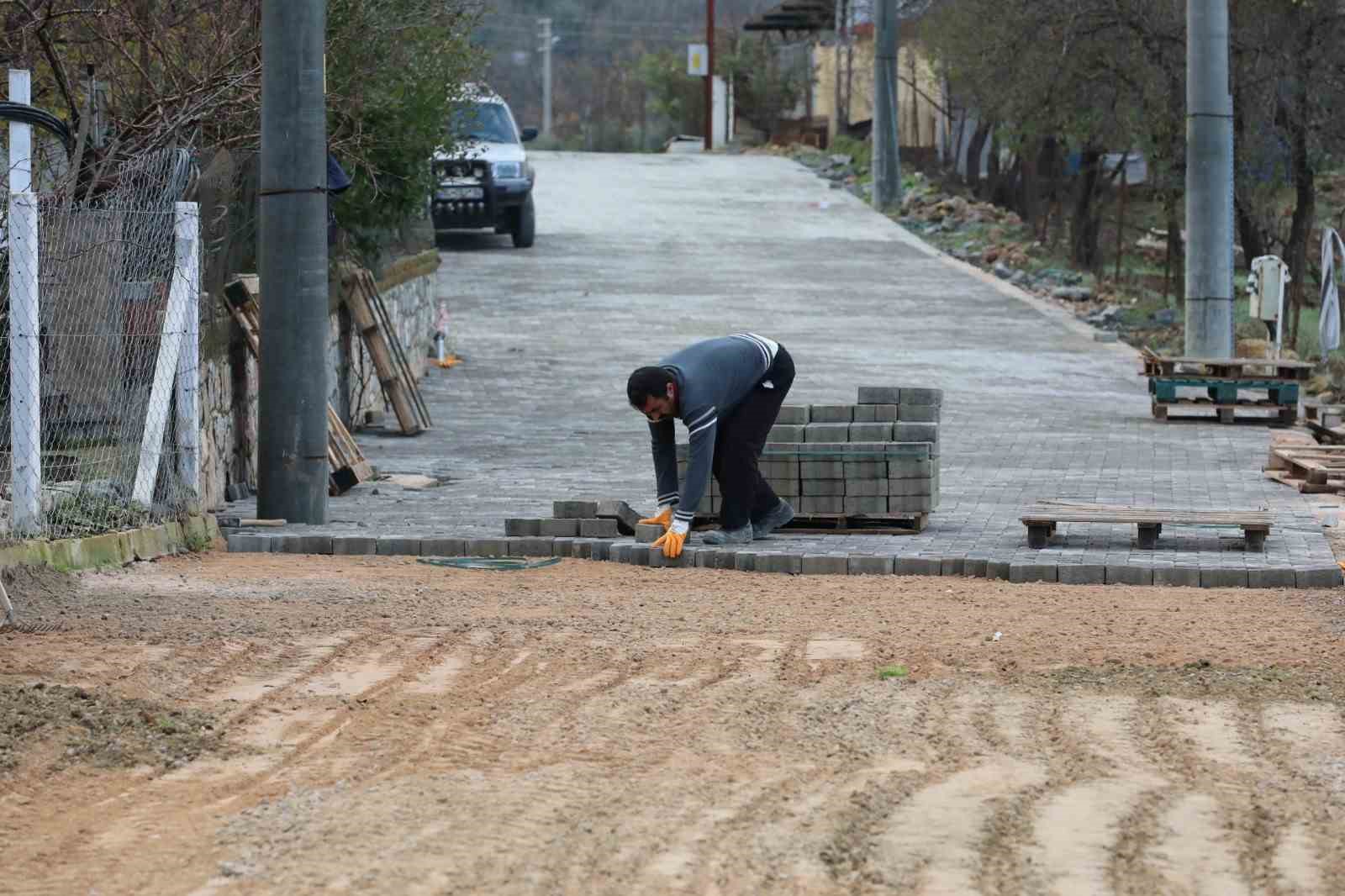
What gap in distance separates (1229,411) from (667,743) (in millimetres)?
13768

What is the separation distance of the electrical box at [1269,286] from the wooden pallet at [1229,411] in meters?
2.29

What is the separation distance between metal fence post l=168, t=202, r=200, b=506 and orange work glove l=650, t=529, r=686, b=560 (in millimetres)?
2800

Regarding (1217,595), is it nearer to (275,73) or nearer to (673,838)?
(673,838)

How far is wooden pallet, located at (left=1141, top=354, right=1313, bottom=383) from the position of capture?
61.2 feet

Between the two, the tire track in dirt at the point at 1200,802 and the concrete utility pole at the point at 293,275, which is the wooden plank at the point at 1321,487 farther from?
the tire track in dirt at the point at 1200,802

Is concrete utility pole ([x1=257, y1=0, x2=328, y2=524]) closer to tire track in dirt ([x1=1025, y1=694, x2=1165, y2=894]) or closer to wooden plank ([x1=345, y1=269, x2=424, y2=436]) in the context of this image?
wooden plank ([x1=345, y1=269, x2=424, y2=436])

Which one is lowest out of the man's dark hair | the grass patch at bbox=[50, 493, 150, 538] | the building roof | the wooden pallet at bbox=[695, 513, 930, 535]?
the wooden pallet at bbox=[695, 513, 930, 535]

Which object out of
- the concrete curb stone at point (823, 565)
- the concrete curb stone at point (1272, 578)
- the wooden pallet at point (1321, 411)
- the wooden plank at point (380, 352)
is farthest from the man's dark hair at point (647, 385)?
the wooden pallet at point (1321, 411)

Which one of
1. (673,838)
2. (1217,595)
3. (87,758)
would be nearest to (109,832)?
(87,758)

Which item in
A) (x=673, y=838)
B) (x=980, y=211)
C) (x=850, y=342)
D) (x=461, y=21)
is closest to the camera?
(x=673, y=838)

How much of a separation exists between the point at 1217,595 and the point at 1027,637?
177 cm

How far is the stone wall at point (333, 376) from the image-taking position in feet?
42.0

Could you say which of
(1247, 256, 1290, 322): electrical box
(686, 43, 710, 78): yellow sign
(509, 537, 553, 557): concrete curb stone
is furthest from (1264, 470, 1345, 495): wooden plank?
(686, 43, 710, 78): yellow sign

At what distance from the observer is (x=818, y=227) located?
3425cm
